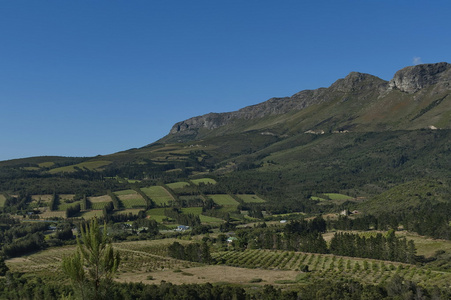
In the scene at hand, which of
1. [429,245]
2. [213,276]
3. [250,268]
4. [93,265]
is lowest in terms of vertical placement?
[429,245]

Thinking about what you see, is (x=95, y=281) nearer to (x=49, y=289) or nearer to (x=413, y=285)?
(x=49, y=289)

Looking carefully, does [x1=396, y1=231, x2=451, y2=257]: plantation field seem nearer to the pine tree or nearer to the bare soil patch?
the bare soil patch

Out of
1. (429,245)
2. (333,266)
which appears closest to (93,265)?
(333,266)

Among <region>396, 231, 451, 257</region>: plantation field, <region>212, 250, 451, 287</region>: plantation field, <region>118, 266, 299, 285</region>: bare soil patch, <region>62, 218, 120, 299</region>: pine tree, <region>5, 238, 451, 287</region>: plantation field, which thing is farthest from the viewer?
<region>396, 231, 451, 257</region>: plantation field

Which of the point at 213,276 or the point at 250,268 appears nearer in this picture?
the point at 213,276

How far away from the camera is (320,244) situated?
14325 cm

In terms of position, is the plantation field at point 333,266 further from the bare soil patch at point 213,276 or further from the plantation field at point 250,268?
the bare soil patch at point 213,276

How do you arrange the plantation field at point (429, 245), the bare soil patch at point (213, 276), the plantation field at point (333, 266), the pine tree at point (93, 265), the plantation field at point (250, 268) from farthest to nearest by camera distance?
the plantation field at point (429, 245)
the bare soil patch at point (213, 276)
the plantation field at point (250, 268)
the plantation field at point (333, 266)
the pine tree at point (93, 265)

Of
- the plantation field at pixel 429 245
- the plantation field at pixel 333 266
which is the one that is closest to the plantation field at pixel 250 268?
the plantation field at pixel 333 266

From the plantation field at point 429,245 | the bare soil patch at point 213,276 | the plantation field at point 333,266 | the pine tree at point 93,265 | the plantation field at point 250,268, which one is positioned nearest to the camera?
the pine tree at point 93,265

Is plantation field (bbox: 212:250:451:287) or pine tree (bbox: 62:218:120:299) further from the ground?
pine tree (bbox: 62:218:120:299)

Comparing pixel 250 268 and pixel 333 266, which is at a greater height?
pixel 250 268

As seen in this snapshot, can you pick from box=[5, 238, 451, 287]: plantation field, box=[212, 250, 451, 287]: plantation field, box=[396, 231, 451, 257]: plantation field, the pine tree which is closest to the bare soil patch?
box=[5, 238, 451, 287]: plantation field

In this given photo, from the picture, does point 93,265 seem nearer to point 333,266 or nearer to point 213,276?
point 213,276
